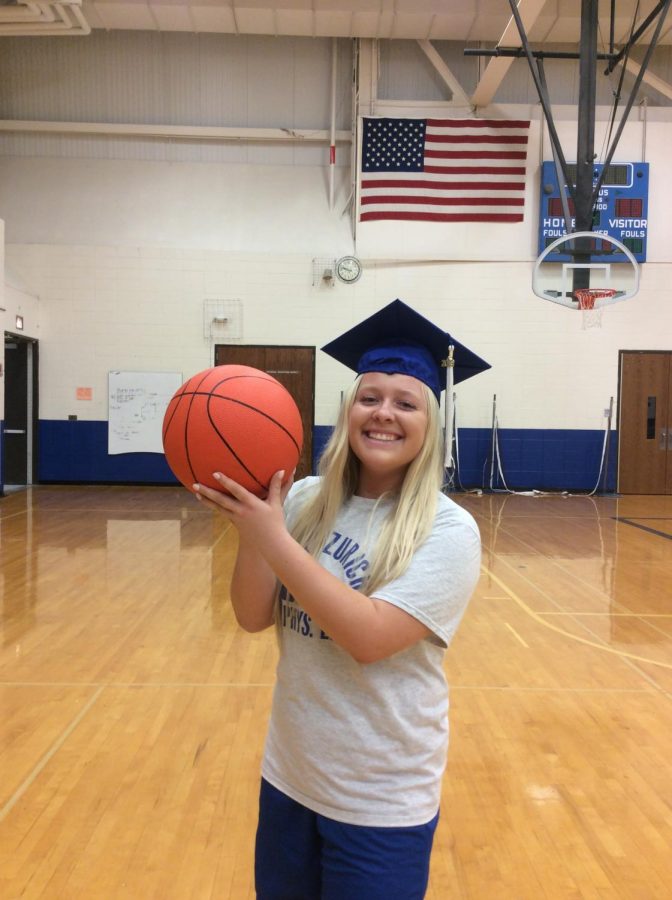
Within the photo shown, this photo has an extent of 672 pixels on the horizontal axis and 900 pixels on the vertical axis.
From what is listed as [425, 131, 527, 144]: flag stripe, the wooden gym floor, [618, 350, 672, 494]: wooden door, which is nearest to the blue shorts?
the wooden gym floor

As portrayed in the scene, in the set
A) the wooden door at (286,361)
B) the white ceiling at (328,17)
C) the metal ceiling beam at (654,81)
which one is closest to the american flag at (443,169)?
the white ceiling at (328,17)

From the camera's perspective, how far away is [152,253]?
1102 centimetres

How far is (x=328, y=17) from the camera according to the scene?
9.61 m

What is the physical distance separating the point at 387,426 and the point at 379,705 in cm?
42

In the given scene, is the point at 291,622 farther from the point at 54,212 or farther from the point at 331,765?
the point at 54,212

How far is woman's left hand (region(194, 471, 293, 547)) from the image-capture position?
0.97 meters

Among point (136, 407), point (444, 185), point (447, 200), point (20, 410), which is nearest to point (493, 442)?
point (447, 200)

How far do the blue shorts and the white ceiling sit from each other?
33.4 ft

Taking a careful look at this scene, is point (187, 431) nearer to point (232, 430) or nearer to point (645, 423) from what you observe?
point (232, 430)

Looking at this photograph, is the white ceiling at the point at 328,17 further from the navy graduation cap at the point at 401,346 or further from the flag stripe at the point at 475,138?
the navy graduation cap at the point at 401,346

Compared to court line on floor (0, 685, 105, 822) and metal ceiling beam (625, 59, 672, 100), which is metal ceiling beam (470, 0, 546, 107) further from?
court line on floor (0, 685, 105, 822)

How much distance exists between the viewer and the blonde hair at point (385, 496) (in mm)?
1068

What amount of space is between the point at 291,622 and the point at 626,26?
11.2 meters

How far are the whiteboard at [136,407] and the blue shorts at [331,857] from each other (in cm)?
1032
